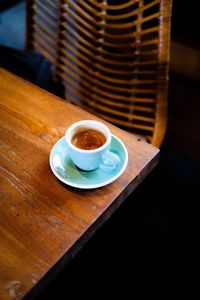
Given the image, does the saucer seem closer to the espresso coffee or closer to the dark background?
the espresso coffee

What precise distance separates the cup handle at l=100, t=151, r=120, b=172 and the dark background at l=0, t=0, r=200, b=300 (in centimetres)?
70

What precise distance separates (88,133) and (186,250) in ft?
2.79

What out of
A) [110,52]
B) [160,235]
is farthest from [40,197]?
[160,235]

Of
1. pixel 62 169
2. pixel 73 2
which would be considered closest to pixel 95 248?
pixel 62 169

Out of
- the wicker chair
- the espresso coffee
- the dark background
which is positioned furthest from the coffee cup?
the dark background

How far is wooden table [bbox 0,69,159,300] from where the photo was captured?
602 millimetres

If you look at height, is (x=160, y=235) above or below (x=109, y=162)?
below

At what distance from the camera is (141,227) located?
1.47 metres

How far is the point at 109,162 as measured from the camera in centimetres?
76

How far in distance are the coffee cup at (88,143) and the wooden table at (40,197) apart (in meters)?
0.06

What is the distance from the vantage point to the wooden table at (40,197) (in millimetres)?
602

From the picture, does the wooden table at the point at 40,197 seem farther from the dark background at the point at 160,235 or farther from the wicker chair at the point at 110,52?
the dark background at the point at 160,235

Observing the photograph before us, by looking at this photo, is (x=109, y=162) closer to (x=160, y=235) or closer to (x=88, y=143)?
(x=88, y=143)

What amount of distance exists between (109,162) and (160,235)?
31.5 inches
